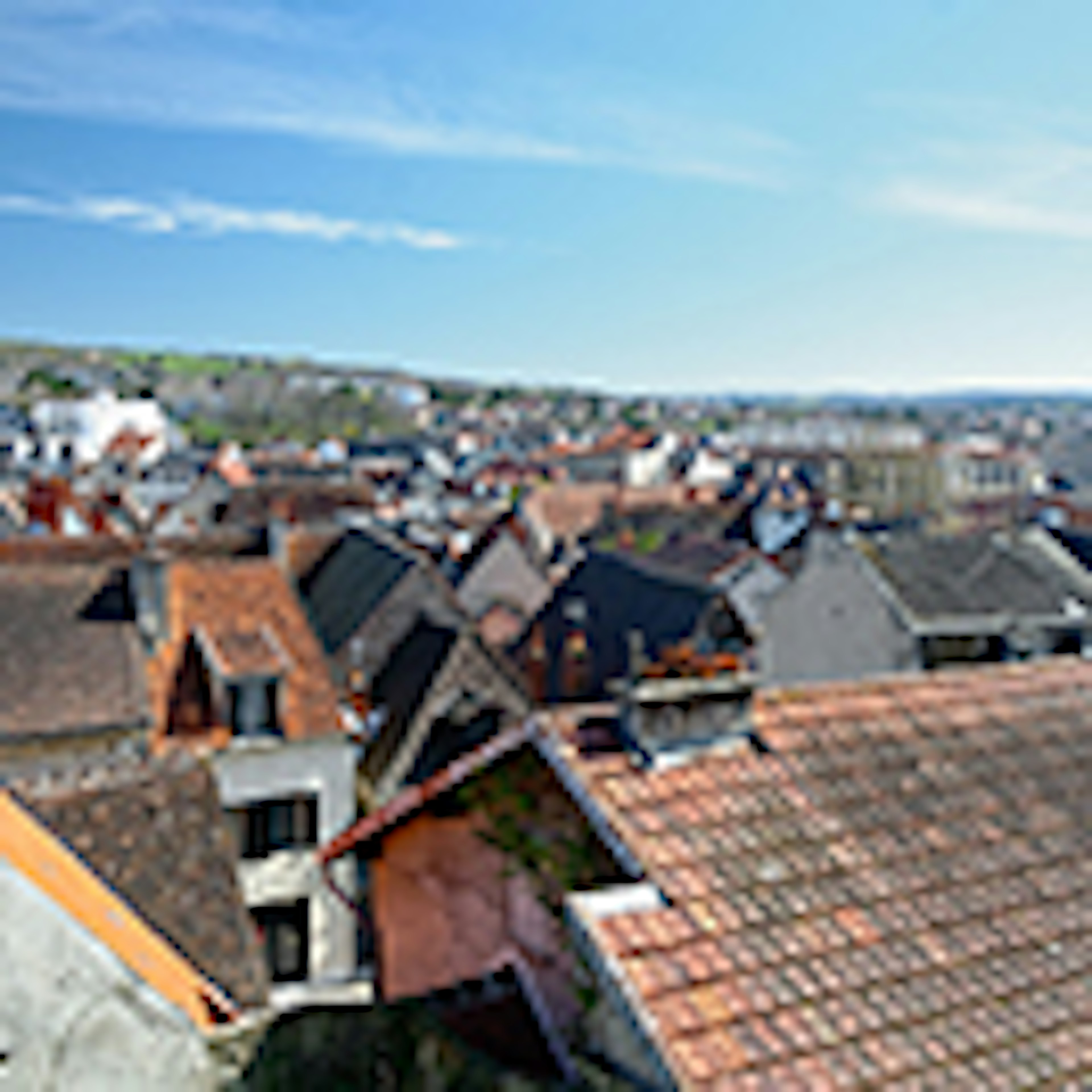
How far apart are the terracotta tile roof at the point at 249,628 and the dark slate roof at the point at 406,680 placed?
352 centimetres

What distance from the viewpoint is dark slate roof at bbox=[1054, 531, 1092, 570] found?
34875mm

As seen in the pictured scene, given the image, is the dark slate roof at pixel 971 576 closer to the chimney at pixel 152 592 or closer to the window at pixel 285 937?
the window at pixel 285 937

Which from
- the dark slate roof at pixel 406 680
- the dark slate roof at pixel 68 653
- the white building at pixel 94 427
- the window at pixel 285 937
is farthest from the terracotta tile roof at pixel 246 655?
the white building at pixel 94 427

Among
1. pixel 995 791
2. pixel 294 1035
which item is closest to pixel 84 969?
pixel 294 1035

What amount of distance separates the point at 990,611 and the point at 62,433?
151770 mm

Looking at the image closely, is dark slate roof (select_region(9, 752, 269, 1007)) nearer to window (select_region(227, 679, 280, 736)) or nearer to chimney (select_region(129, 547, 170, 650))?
window (select_region(227, 679, 280, 736))

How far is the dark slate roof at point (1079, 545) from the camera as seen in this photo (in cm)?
A: 3488

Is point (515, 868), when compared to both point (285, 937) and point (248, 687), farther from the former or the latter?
point (285, 937)

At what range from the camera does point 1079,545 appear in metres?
36.2

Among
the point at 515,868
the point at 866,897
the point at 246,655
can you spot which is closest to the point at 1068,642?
the point at 246,655

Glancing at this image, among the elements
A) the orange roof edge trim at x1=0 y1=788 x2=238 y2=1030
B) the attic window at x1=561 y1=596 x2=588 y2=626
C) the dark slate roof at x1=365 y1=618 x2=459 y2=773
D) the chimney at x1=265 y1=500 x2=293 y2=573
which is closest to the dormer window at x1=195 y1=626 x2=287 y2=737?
the dark slate roof at x1=365 y1=618 x2=459 y2=773

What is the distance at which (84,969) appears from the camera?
3.90m

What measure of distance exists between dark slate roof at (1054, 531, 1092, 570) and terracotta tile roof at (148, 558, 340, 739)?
85.8 ft

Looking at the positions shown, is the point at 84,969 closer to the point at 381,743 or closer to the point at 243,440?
the point at 381,743
